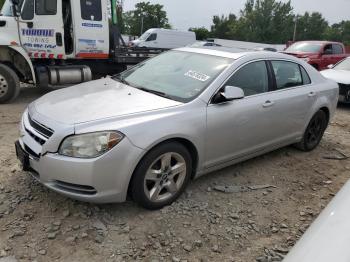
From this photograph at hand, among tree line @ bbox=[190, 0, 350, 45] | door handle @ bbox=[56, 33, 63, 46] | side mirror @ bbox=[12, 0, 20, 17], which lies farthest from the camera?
tree line @ bbox=[190, 0, 350, 45]

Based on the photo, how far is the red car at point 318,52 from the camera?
1444cm

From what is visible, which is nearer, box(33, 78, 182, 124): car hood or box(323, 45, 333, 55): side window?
box(33, 78, 182, 124): car hood

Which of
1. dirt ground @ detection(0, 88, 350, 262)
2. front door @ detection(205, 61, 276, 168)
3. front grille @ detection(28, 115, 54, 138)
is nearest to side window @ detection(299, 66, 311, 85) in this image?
front door @ detection(205, 61, 276, 168)

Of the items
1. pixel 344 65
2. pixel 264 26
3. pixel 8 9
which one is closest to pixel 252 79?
pixel 8 9

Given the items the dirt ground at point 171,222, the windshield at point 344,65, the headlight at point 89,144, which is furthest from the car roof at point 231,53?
the windshield at point 344,65

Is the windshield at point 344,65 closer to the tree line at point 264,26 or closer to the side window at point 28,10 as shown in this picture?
the side window at point 28,10

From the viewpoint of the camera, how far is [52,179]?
128 inches

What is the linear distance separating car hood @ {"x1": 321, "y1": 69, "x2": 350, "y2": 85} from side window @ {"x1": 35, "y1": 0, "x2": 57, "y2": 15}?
6.98m

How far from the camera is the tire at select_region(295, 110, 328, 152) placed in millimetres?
5492

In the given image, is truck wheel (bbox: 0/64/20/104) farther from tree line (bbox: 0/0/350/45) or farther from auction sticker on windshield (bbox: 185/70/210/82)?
tree line (bbox: 0/0/350/45)

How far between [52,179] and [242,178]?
2268mm

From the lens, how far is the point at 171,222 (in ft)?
11.5

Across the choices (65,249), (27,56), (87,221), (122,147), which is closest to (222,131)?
(122,147)

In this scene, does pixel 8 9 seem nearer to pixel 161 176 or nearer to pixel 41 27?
pixel 41 27
